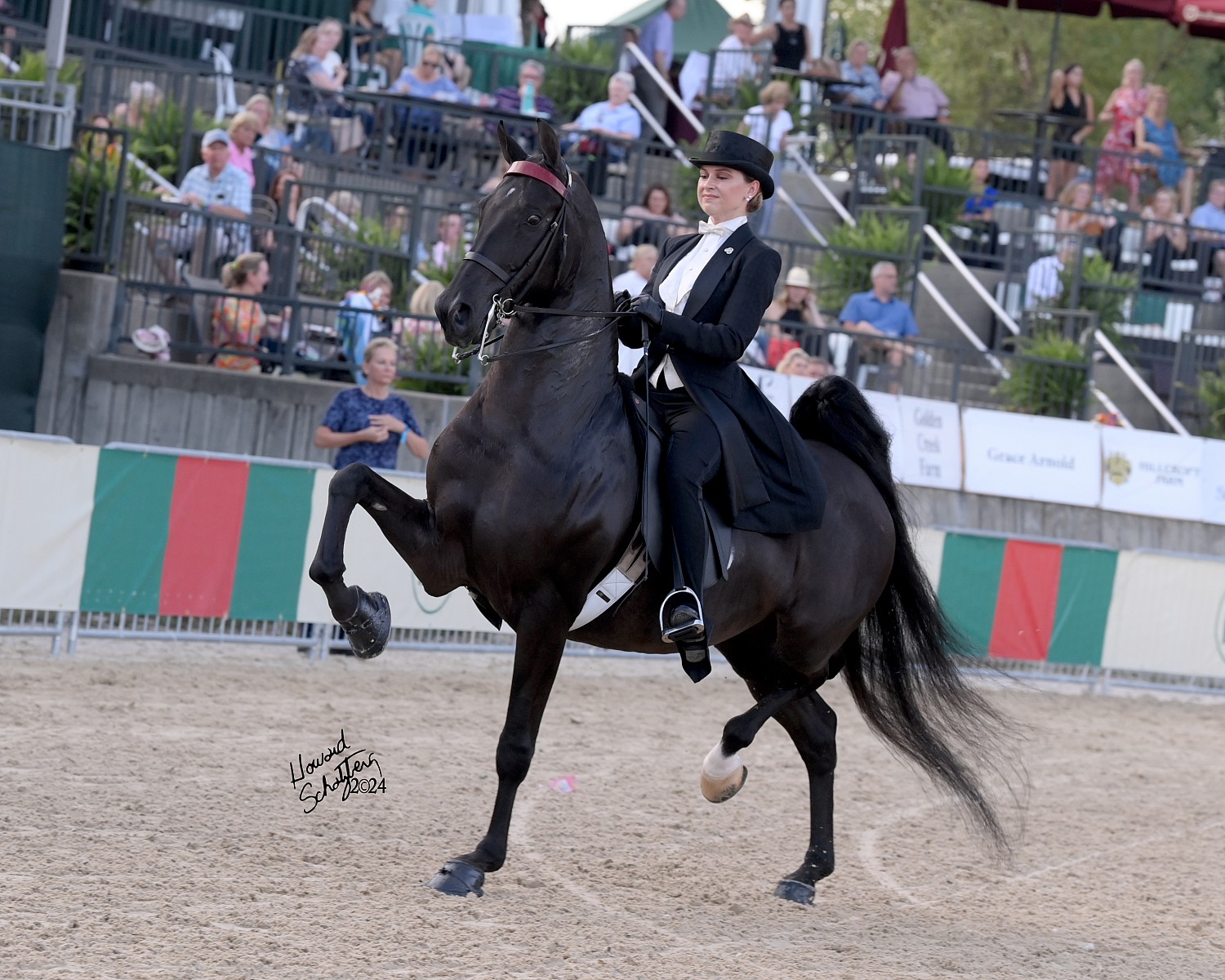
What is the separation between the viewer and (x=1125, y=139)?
23.2 meters

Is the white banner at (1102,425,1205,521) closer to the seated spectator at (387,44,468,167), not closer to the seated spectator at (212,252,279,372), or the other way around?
the seated spectator at (387,44,468,167)

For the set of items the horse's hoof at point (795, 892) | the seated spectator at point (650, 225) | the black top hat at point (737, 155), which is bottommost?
the horse's hoof at point (795, 892)

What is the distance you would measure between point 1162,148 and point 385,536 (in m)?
20.0

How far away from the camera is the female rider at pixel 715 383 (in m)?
6.35

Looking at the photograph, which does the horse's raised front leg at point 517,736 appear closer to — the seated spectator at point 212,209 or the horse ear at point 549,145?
the horse ear at point 549,145

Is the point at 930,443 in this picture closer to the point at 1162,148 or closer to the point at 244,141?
the point at 244,141

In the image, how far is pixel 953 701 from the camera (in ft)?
25.4

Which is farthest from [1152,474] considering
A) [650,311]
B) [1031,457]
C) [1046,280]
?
[650,311]

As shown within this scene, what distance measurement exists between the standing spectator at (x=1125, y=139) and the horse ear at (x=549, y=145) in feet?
59.0

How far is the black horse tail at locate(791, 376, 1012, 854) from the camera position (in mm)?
7625

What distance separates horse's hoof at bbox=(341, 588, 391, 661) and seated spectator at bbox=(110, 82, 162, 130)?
11055 mm

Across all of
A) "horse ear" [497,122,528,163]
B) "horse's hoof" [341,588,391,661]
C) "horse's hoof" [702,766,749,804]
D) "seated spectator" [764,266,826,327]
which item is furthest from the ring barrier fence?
"horse ear" [497,122,528,163]

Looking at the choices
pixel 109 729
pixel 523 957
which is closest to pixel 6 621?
pixel 109 729

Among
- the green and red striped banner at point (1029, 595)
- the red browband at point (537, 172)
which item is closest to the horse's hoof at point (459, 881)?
the red browband at point (537, 172)
